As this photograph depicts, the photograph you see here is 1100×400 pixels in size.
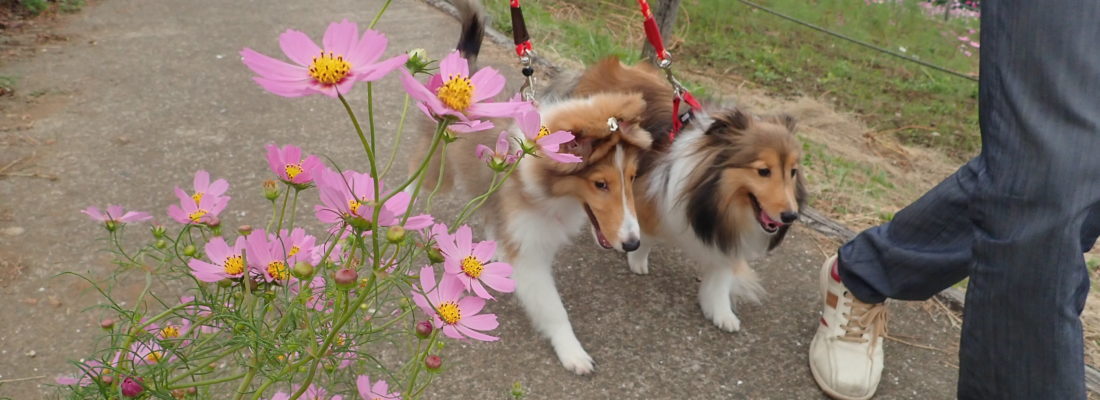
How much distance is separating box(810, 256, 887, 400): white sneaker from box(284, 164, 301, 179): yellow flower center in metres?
1.93

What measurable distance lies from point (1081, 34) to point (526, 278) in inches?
65.2

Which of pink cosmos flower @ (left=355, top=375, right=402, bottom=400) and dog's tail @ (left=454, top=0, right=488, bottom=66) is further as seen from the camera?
dog's tail @ (left=454, top=0, right=488, bottom=66)

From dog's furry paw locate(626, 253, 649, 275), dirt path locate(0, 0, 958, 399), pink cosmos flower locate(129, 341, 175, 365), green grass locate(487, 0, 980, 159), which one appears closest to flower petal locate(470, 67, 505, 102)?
pink cosmos flower locate(129, 341, 175, 365)

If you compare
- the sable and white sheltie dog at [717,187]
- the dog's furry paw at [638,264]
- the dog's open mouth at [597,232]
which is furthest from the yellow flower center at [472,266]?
the dog's furry paw at [638,264]

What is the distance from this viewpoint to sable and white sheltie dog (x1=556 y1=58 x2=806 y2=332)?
2457 mm

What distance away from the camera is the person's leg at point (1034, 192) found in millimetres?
1489

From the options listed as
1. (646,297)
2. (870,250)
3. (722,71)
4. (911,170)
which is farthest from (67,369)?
(722,71)

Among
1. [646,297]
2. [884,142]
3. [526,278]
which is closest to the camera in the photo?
[526,278]

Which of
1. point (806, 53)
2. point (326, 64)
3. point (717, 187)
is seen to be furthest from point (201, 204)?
point (806, 53)

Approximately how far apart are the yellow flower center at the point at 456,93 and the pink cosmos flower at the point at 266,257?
31 centimetres

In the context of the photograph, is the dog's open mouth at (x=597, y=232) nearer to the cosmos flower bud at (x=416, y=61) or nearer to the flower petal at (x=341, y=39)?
the cosmos flower bud at (x=416, y=61)

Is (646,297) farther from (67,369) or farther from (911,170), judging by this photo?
(911,170)

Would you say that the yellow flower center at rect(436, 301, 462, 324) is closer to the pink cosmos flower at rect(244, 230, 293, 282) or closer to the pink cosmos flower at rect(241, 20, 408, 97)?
the pink cosmos flower at rect(244, 230, 293, 282)

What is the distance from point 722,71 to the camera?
23.0 feet
